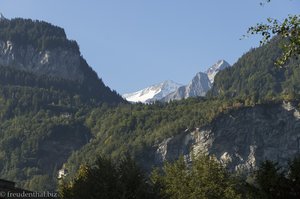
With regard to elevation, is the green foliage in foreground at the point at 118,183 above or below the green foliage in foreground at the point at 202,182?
below

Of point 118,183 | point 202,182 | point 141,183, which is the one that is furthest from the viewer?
point 202,182

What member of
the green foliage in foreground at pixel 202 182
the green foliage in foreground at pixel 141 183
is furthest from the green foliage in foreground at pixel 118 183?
the green foliage in foreground at pixel 202 182

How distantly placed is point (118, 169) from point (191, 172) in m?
32.9

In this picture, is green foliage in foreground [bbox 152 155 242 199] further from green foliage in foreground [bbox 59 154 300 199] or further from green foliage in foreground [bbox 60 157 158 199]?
green foliage in foreground [bbox 60 157 158 199]

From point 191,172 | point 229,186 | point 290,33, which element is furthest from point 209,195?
point 290,33

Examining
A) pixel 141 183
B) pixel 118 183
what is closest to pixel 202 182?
pixel 141 183

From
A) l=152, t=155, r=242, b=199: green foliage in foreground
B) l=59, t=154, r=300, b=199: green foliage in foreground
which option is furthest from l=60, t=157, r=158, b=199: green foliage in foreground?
l=152, t=155, r=242, b=199: green foliage in foreground

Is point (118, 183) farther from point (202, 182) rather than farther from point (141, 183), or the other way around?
point (202, 182)

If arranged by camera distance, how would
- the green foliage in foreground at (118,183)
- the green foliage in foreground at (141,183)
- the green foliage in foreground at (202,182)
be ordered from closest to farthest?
the green foliage in foreground at (141,183) → the green foliage in foreground at (118,183) → the green foliage in foreground at (202,182)

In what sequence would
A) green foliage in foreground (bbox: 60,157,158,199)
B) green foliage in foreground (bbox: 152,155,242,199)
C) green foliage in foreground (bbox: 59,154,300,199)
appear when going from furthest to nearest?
1. green foliage in foreground (bbox: 152,155,242,199)
2. green foliage in foreground (bbox: 60,157,158,199)
3. green foliage in foreground (bbox: 59,154,300,199)

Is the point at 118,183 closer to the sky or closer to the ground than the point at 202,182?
closer to the ground

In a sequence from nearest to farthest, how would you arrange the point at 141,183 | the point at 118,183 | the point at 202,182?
the point at 118,183, the point at 141,183, the point at 202,182

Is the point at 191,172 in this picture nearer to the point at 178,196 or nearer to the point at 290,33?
the point at 178,196

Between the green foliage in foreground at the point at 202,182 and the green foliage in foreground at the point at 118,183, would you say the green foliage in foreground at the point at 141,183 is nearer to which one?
the green foliage in foreground at the point at 118,183
